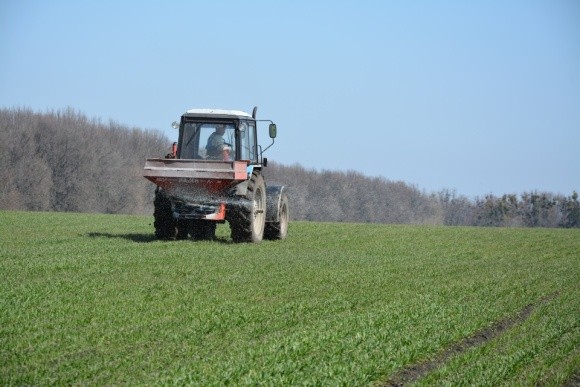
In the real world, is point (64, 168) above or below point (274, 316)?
above

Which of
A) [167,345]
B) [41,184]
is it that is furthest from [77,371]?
[41,184]

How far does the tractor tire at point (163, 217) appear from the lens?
731 inches

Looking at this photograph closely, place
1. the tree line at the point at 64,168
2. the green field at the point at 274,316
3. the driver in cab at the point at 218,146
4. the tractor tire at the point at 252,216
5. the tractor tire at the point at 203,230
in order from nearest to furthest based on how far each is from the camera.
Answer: the green field at the point at 274,316, the tractor tire at the point at 252,216, the driver in cab at the point at 218,146, the tractor tire at the point at 203,230, the tree line at the point at 64,168

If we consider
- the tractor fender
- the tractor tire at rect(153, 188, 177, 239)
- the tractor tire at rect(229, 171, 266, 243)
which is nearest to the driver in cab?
the tractor tire at rect(229, 171, 266, 243)

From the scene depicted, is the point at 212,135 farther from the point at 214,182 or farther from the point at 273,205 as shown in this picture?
the point at 273,205

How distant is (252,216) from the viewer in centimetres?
1862

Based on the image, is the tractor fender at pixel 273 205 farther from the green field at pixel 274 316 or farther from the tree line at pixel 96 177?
the tree line at pixel 96 177

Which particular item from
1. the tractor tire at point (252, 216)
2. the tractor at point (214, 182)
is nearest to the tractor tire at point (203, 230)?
the tractor at point (214, 182)

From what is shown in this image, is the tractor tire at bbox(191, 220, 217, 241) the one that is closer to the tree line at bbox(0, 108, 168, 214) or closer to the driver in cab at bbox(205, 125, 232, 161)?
the driver in cab at bbox(205, 125, 232, 161)

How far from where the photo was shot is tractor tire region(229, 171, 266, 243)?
1850 centimetres

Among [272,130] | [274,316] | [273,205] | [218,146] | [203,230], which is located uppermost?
[272,130]

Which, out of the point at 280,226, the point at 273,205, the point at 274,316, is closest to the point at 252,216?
the point at 273,205

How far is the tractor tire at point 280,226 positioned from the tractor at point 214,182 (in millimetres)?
26

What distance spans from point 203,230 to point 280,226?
1739 mm
